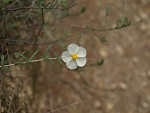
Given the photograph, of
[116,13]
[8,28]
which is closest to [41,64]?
[8,28]

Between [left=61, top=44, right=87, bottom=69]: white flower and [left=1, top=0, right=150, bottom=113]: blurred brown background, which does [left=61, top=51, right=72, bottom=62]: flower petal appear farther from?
[left=1, top=0, right=150, bottom=113]: blurred brown background

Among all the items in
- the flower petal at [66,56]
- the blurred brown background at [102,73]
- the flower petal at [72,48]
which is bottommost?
the blurred brown background at [102,73]

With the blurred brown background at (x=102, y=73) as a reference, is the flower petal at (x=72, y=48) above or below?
above

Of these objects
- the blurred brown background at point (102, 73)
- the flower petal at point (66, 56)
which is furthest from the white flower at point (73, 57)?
the blurred brown background at point (102, 73)

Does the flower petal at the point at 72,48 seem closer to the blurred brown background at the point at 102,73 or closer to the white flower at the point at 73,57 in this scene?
the white flower at the point at 73,57

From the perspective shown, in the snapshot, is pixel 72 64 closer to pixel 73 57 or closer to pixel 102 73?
pixel 73 57

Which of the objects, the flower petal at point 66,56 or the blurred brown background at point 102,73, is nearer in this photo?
the flower petal at point 66,56

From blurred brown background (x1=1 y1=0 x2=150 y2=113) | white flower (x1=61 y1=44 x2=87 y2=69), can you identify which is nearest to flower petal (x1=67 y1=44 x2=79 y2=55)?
white flower (x1=61 y1=44 x2=87 y2=69)
